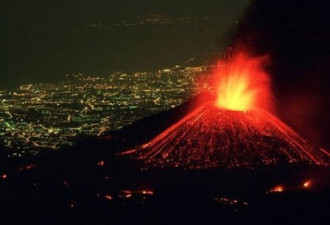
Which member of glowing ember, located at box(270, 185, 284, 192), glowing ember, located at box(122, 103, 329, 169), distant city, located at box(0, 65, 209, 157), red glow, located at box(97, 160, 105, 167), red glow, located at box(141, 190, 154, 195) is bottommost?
red glow, located at box(141, 190, 154, 195)

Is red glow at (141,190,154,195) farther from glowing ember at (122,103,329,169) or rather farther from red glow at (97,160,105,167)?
red glow at (97,160,105,167)

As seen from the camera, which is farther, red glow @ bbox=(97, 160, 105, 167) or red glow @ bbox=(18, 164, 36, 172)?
red glow @ bbox=(18, 164, 36, 172)

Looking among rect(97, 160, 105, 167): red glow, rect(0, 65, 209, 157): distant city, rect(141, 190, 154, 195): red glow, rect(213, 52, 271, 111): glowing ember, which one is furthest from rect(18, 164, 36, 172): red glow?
rect(0, 65, 209, 157): distant city

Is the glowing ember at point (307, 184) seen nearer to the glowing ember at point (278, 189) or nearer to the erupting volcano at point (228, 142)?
the glowing ember at point (278, 189)

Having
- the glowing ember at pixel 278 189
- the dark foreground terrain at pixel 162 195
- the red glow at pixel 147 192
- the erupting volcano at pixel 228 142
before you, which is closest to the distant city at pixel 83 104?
the erupting volcano at pixel 228 142

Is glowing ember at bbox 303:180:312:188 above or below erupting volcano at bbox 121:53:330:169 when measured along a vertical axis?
below

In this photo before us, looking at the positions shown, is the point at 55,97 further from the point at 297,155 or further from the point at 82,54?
the point at 297,155

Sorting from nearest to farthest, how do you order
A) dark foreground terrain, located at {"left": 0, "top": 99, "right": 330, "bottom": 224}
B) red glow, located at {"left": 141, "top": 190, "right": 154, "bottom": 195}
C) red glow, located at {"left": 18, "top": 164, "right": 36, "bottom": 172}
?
dark foreground terrain, located at {"left": 0, "top": 99, "right": 330, "bottom": 224}, red glow, located at {"left": 141, "top": 190, "right": 154, "bottom": 195}, red glow, located at {"left": 18, "top": 164, "right": 36, "bottom": 172}

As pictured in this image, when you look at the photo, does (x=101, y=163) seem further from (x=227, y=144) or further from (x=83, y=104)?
Result: (x=83, y=104)
